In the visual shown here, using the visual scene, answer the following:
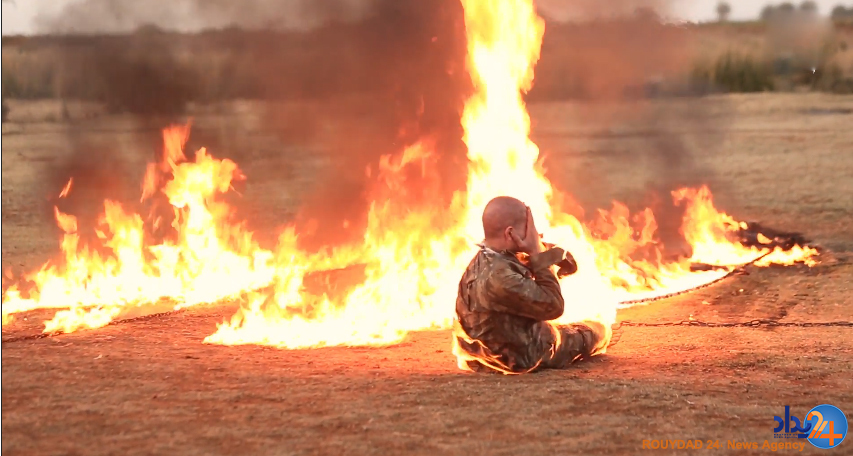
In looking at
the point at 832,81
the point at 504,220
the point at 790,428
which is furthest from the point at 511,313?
the point at 832,81

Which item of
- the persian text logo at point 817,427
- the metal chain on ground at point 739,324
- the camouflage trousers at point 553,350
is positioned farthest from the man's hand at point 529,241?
the metal chain on ground at point 739,324

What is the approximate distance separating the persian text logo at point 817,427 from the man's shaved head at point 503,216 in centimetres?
169

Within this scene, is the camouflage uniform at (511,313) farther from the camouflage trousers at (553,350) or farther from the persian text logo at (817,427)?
the persian text logo at (817,427)

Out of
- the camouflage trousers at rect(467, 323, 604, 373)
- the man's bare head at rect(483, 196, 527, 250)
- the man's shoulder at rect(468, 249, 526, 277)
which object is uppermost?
the man's bare head at rect(483, 196, 527, 250)

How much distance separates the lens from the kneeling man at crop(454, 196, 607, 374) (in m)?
5.94

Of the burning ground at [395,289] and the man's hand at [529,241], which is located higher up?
the man's hand at [529,241]

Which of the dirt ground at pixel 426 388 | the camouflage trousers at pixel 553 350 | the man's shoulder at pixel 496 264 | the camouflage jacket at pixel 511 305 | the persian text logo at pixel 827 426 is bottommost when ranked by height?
the persian text logo at pixel 827 426

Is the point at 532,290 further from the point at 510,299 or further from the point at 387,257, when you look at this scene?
the point at 387,257

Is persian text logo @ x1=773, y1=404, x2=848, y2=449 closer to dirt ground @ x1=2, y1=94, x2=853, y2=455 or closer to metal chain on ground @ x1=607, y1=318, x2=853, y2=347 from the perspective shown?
dirt ground @ x1=2, y1=94, x2=853, y2=455

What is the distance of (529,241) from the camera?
19.9 feet

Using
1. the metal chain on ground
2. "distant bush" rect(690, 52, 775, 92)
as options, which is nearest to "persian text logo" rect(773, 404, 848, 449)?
the metal chain on ground

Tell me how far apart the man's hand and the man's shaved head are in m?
0.03

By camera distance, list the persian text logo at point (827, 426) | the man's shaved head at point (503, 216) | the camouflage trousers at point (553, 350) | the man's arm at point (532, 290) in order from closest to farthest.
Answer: the persian text logo at point (827, 426) → the man's arm at point (532, 290) → the man's shaved head at point (503, 216) → the camouflage trousers at point (553, 350)

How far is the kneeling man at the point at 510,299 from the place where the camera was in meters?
5.94
